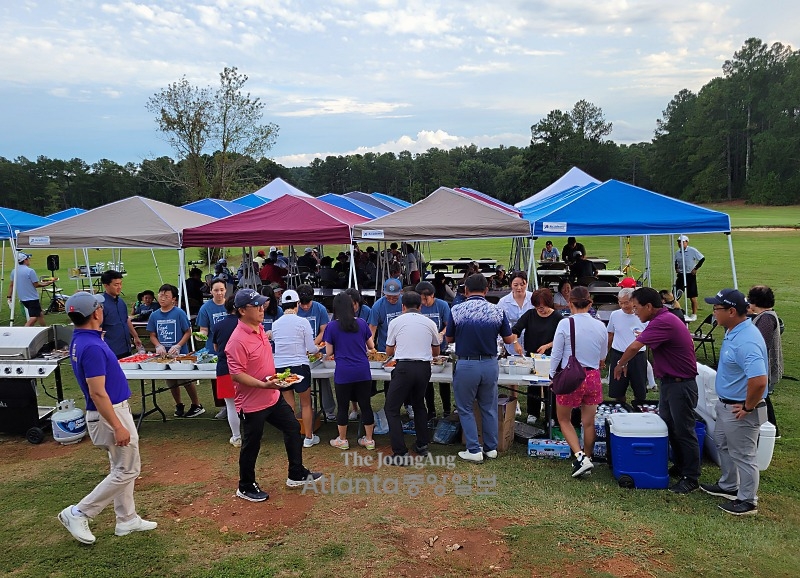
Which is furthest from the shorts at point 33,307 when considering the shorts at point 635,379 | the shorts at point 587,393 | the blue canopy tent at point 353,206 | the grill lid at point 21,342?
the shorts at point 635,379

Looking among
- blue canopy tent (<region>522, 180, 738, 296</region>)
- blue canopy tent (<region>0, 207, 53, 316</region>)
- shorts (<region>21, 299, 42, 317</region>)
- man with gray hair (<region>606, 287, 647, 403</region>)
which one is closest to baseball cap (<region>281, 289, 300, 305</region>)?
man with gray hair (<region>606, 287, 647, 403</region>)

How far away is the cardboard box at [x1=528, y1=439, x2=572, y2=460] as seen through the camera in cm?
511

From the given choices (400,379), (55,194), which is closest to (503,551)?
(400,379)

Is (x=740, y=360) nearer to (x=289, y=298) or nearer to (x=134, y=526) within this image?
(x=289, y=298)

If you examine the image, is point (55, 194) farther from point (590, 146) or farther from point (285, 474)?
point (285, 474)

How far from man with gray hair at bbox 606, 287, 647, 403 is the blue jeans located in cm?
151

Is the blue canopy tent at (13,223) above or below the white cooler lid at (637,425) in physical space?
above

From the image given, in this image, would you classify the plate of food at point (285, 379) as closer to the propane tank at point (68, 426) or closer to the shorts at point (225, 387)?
the shorts at point (225, 387)

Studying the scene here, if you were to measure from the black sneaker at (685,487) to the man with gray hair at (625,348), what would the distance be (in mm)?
1327

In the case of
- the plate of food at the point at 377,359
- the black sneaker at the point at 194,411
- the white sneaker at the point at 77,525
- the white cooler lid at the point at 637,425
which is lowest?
the black sneaker at the point at 194,411

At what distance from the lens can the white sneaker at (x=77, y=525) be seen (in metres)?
3.77

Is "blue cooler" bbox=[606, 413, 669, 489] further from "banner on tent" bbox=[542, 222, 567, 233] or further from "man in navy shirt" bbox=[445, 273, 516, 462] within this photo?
"banner on tent" bbox=[542, 222, 567, 233]

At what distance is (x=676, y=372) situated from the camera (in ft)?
14.1

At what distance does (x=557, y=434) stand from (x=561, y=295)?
3320mm
